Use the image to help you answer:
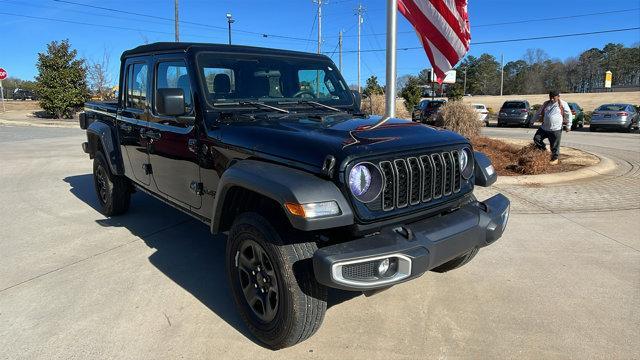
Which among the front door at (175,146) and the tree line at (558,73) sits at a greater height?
the tree line at (558,73)

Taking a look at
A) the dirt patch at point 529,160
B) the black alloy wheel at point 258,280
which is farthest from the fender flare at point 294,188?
the dirt patch at point 529,160

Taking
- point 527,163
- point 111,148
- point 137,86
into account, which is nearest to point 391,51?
point 527,163

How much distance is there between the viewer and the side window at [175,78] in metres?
3.79

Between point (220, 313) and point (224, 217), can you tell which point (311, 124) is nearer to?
point (224, 217)

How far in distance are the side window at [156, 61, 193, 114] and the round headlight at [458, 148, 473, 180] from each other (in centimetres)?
216

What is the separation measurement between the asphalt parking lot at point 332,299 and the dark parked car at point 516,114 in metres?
21.1

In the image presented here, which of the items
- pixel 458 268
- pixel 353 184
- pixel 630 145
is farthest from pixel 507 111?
pixel 353 184

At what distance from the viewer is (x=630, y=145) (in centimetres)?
1464

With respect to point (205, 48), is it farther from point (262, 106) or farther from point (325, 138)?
point (325, 138)

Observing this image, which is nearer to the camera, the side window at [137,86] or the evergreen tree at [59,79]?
the side window at [137,86]

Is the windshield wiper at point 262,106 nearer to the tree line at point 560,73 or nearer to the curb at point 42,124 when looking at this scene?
the curb at point 42,124

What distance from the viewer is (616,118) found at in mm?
21484

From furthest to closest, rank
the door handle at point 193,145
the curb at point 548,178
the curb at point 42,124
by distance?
1. the curb at point 42,124
2. the curb at point 548,178
3. the door handle at point 193,145

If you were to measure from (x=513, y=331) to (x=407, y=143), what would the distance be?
4.88 feet
